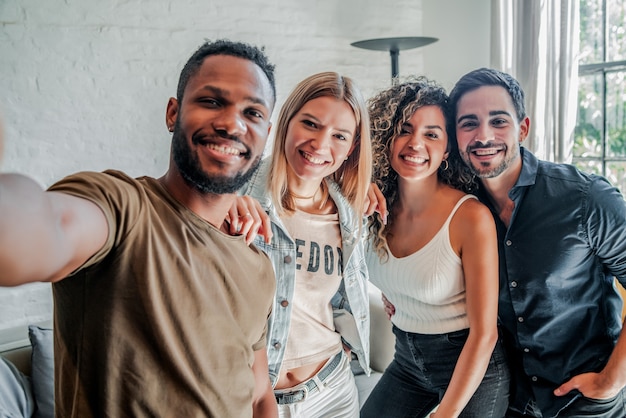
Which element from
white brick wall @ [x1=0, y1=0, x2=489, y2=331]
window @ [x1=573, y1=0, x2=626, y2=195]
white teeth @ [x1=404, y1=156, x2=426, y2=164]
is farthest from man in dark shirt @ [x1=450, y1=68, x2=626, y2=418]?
window @ [x1=573, y1=0, x2=626, y2=195]

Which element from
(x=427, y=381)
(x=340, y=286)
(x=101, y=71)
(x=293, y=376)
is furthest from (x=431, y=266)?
(x=101, y=71)

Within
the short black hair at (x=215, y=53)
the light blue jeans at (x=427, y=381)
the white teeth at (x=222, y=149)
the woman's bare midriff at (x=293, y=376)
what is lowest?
the light blue jeans at (x=427, y=381)

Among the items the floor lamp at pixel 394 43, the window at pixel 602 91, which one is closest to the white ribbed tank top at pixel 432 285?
the floor lamp at pixel 394 43

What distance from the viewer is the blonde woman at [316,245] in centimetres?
151

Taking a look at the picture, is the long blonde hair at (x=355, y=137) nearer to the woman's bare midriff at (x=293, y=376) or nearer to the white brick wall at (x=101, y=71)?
the woman's bare midriff at (x=293, y=376)

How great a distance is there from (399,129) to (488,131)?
9.5 inches

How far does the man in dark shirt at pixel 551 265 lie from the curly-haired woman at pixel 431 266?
Result: 8 centimetres

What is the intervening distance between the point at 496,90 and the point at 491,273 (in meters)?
0.52

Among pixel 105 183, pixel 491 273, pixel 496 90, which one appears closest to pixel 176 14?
pixel 496 90

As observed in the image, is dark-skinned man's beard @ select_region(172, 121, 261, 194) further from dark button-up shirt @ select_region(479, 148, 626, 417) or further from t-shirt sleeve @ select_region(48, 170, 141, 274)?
dark button-up shirt @ select_region(479, 148, 626, 417)

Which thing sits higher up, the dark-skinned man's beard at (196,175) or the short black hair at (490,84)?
the short black hair at (490,84)

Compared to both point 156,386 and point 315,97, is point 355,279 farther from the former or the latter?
point 156,386

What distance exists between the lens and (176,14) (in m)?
3.02

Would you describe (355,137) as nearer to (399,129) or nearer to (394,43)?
(399,129)
